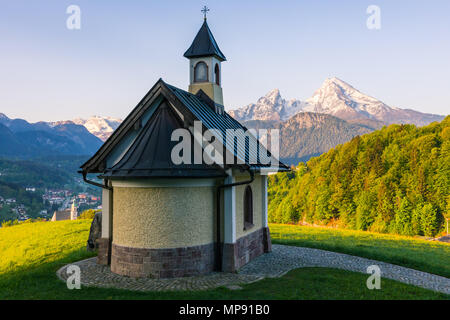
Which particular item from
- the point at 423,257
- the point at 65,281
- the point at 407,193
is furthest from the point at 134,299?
the point at 407,193

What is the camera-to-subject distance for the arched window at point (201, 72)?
57.4ft

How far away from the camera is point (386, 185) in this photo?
187 ft

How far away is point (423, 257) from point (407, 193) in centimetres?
4309

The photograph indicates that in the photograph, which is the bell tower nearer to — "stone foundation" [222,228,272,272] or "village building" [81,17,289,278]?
"village building" [81,17,289,278]

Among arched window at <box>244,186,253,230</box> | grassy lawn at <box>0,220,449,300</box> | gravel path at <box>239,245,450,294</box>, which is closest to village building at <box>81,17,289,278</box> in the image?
arched window at <box>244,186,253,230</box>

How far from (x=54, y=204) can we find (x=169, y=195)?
116503 mm

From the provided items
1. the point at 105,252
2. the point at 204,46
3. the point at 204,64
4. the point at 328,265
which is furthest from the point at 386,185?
the point at 105,252

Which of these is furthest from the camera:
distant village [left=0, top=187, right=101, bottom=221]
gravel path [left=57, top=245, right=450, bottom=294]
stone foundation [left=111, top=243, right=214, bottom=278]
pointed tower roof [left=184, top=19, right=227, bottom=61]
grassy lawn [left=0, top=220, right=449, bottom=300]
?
distant village [left=0, top=187, right=101, bottom=221]

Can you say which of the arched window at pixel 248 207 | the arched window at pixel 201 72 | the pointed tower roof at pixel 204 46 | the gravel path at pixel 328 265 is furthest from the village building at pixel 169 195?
the pointed tower roof at pixel 204 46

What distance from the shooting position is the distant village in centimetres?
9378

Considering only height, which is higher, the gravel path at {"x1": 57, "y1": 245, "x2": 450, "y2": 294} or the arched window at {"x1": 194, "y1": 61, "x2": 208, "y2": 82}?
the arched window at {"x1": 194, "y1": 61, "x2": 208, "y2": 82}

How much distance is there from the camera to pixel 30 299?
386 inches

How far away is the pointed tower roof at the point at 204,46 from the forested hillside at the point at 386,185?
4497cm

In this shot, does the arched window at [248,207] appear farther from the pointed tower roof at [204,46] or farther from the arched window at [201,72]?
the pointed tower roof at [204,46]
